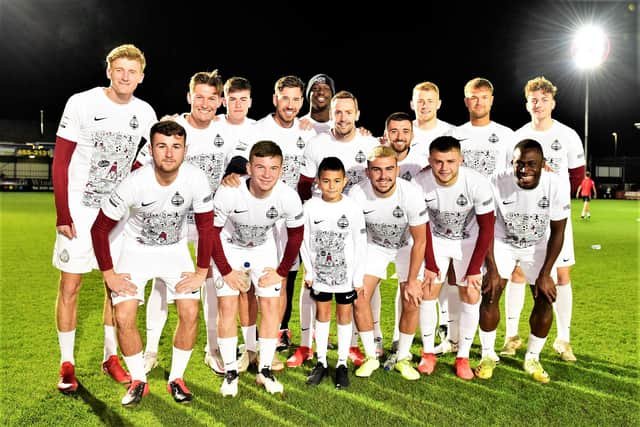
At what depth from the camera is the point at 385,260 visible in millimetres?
→ 4293

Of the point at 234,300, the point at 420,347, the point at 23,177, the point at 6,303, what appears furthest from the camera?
the point at 23,177

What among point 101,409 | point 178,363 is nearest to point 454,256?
point 178,363

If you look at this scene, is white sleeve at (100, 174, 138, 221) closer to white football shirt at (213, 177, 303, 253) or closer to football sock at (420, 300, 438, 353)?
white football shirt at (213, 177, 303, 253)

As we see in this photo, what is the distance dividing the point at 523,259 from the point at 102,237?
132 inches

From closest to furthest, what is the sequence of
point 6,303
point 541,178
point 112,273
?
point 112,273 < point 541,178 < point 6,303

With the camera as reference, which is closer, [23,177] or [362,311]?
[362,311]

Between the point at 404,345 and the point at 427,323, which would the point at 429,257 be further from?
the point at 404,345

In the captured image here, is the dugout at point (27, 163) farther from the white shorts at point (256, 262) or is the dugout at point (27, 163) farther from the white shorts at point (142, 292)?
the white shorts at point (142, 292)

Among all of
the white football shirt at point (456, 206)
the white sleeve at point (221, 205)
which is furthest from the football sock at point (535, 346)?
the white sleeve at point (221, 205)

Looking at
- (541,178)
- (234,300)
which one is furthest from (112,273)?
(541,178)

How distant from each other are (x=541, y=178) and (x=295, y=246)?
2.09 meters

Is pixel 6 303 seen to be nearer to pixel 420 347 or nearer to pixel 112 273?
pixel 112 273

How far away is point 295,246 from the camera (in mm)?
4008

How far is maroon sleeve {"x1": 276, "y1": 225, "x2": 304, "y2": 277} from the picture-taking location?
3.99 m
